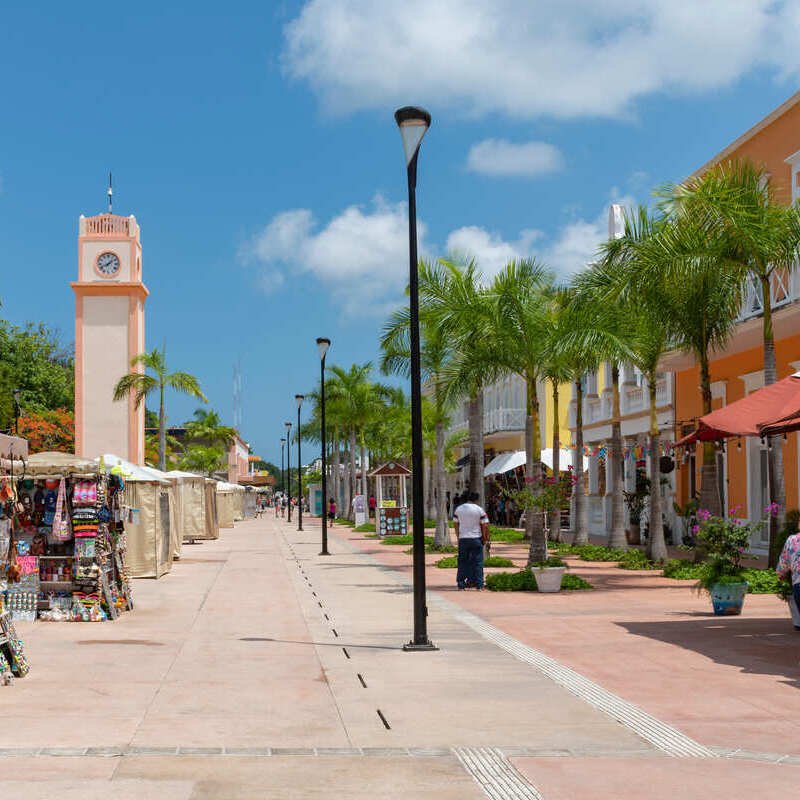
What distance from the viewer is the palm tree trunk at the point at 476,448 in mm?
25569

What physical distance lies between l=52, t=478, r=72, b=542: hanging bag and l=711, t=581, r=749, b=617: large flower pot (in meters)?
8.56

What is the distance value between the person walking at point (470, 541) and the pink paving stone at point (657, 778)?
11626mm

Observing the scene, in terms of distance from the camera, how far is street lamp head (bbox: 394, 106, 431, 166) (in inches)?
464

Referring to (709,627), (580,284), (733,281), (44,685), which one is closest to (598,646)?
(709,627)

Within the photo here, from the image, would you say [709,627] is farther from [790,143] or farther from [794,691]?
[790,143]

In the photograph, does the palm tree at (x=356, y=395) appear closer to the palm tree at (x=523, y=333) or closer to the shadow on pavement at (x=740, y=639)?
the palm tree at (x=523, y=333)

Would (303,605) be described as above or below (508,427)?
below

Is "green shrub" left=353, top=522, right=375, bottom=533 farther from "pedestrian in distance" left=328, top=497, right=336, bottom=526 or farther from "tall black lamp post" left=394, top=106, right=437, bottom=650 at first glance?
"tall black lamp post" left=394, top=106, right=437, bottom=650

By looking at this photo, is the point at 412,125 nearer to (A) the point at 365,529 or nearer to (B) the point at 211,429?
(A) the point at 365,529

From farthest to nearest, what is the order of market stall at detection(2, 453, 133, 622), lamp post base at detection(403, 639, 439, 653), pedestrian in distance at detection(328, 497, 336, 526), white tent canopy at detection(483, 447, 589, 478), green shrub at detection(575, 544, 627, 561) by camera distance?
pedestrian in distance at detection(328, 497, 336, 526)
white tent canopy at detection(483, 447, 589, 478)
green shrub at detection(575, 544, 627, 561)
market stall at detection(2, 453, 133, 622)
lamp post base at detection(403, 639, 439, 653)

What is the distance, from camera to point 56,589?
15.2 metres

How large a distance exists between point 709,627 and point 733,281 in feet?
24.7

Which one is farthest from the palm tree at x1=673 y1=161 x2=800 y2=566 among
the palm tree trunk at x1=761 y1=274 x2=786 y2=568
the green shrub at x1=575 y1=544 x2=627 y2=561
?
the green shrub at x1=575 y1=544 x2=627 y2=561

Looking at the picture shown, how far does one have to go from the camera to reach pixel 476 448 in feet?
86.4
